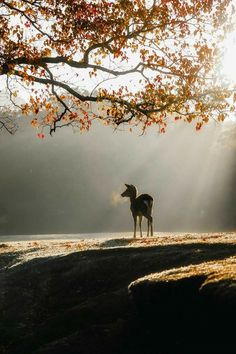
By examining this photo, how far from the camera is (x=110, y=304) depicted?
40.3 feet

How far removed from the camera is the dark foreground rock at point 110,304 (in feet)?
27.7

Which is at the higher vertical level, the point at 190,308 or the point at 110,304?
the point at 190,308

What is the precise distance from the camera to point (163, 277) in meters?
9.44

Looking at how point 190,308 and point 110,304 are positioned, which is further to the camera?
point 110,304

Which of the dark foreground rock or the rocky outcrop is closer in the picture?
the rocky outcrop

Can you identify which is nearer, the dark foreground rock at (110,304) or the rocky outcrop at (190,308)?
the rocky outcrop at (190,308)

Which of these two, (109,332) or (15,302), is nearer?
(109,332)

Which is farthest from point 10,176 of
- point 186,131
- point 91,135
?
point 186,131

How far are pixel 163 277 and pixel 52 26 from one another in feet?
40.6

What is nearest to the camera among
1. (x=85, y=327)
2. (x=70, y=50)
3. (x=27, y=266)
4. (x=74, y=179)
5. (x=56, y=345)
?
(x=56, y=345)

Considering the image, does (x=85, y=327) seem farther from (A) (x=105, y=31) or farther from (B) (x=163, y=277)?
(A) (x=105, y=31)

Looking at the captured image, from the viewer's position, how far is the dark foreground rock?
8.44 meters

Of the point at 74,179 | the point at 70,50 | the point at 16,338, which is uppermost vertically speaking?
the point at 74,179

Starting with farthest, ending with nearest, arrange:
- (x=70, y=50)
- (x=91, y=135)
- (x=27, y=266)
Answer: (x=91, y=135) < (x=70, y=50) < (x=27, y=266)
